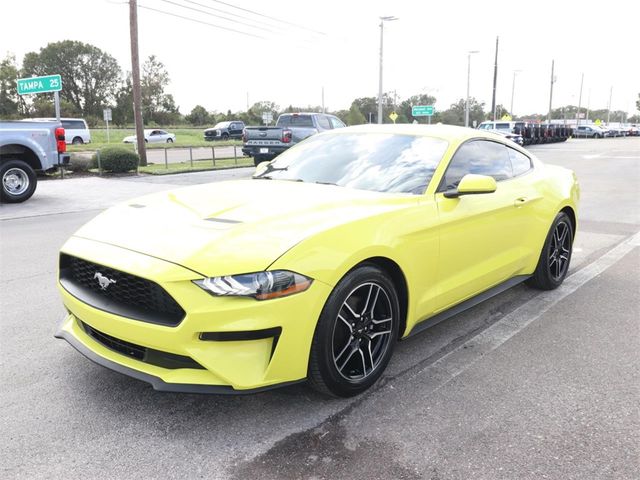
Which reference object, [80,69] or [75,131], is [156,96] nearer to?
[80,69]

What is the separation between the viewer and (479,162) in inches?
166

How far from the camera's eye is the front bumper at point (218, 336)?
251 centimetres

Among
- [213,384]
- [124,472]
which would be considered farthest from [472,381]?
[124,472]

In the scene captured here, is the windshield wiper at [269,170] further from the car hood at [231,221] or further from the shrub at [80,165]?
the shrub at [80,165]

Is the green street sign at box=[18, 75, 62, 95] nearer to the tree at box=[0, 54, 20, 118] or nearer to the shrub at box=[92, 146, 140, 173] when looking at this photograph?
the shrub at box=[92, 146, 140, 173]

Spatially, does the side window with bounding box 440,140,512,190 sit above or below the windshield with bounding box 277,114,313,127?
below

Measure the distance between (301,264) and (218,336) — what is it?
52 cm

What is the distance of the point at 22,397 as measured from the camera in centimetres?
312

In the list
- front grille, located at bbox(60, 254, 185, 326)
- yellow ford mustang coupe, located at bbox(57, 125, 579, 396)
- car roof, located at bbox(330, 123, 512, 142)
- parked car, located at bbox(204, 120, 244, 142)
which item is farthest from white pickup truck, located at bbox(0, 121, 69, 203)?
parked car, located at bbox(204, 120, 244, 142)

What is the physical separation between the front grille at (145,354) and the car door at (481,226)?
1.74m

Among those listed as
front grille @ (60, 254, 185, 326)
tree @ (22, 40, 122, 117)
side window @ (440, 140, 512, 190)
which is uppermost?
tree @ (22, 40, 122, 117)

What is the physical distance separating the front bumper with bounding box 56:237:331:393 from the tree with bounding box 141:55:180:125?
7741cm

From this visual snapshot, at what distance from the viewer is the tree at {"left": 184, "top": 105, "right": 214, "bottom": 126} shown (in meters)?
78.5

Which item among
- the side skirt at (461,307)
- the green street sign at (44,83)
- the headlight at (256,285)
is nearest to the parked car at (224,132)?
Answer: the green street sign at (44,83)
